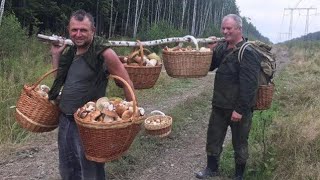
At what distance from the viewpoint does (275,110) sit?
9.10 meters

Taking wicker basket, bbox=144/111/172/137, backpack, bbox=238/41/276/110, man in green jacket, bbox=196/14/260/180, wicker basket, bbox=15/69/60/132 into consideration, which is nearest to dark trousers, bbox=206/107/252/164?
man in green jacket, bbox=196/14/260/180

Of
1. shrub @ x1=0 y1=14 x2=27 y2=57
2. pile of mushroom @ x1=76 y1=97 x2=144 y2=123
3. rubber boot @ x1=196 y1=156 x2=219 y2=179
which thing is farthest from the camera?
shrub @ x1=0 y1=14 x2=27 y2=57

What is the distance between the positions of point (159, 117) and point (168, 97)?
3.69m

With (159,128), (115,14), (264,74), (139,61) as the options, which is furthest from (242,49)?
(115,14)

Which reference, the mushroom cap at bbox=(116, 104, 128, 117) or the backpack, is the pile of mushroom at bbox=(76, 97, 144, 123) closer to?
the mushroom cap at bbox=(116, 104, 128, 117)

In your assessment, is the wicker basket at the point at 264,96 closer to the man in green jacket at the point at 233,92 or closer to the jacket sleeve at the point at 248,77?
the man in green jacket at the point at 233,92

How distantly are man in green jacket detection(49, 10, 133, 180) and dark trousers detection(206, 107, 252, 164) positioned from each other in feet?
6.26

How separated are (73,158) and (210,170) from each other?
7.63 ft

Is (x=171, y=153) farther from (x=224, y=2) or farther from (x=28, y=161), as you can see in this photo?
(x=224, y=2)

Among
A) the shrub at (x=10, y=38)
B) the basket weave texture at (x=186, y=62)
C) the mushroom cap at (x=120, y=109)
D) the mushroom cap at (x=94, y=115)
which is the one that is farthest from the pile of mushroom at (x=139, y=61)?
the shrub at (x=10, y=38)

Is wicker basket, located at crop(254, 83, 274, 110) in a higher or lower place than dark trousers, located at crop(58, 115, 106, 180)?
higher

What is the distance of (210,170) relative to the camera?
218 inches

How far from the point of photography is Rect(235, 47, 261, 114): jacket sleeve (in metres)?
4.72

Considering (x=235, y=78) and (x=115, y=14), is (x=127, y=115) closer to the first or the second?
(x=235, y=78)
